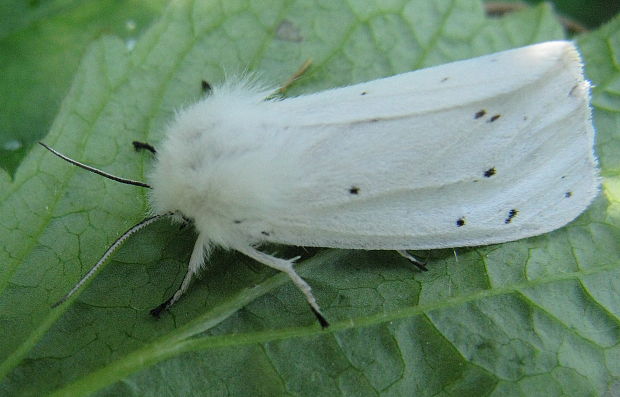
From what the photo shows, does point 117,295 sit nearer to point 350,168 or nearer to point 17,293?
point 17,293

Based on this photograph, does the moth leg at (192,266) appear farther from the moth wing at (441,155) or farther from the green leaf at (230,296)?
the moth wing at (441,155)

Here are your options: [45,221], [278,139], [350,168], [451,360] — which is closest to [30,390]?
[45,221]

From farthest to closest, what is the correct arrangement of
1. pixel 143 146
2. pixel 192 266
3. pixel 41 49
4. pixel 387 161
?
pixel 41 49 → pixel 143 146 → pixel 192 266 → pixel 387 161

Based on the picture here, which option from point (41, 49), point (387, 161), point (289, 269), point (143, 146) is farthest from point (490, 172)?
point (41, 49)

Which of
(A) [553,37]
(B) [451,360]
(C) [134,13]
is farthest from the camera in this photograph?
(C) [134,13]

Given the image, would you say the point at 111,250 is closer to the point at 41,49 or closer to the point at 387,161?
the point at 387,161

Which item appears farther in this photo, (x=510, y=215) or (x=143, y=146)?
(x=143, y=146)

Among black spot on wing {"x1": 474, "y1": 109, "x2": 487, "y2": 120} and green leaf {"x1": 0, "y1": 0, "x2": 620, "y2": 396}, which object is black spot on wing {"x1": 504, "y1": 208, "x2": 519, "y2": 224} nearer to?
green leaf {"x1": 0, "y1": 0, "x2": 620, "y2": 396}

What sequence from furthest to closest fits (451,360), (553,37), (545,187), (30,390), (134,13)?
(134,13) < (553,37) < (545,187) < (451,360) < (30,390)
